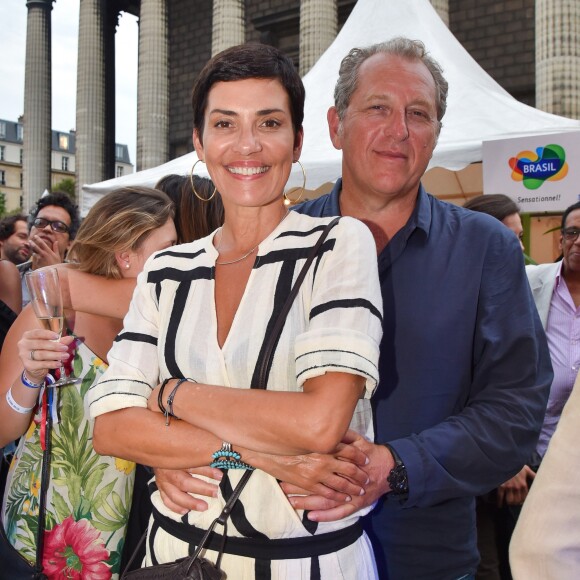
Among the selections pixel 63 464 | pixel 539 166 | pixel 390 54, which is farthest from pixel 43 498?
pixel 539 166

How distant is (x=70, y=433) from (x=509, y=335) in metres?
1.36

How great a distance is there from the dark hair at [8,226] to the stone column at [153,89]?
54.1 ft

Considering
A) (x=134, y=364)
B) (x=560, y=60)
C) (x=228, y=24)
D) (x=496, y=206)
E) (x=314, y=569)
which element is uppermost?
(x=228, y=24)

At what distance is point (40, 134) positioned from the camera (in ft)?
91.2

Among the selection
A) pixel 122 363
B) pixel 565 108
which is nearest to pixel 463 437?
pixel 122 363

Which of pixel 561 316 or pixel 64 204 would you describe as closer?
pixel 561 316

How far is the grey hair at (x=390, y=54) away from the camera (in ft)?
7.08

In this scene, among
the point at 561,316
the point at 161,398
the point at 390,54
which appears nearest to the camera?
the point at 161,398

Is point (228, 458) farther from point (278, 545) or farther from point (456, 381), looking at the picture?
point (456, 381)

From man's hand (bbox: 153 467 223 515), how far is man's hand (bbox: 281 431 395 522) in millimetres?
144

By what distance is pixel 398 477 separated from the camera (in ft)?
5.27

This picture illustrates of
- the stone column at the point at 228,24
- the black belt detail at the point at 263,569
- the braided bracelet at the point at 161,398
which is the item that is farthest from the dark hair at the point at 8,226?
the stone column at the point at 228,24

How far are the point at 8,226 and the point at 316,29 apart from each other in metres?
13.6

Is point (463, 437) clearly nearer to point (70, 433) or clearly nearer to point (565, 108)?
point (70, 433)
